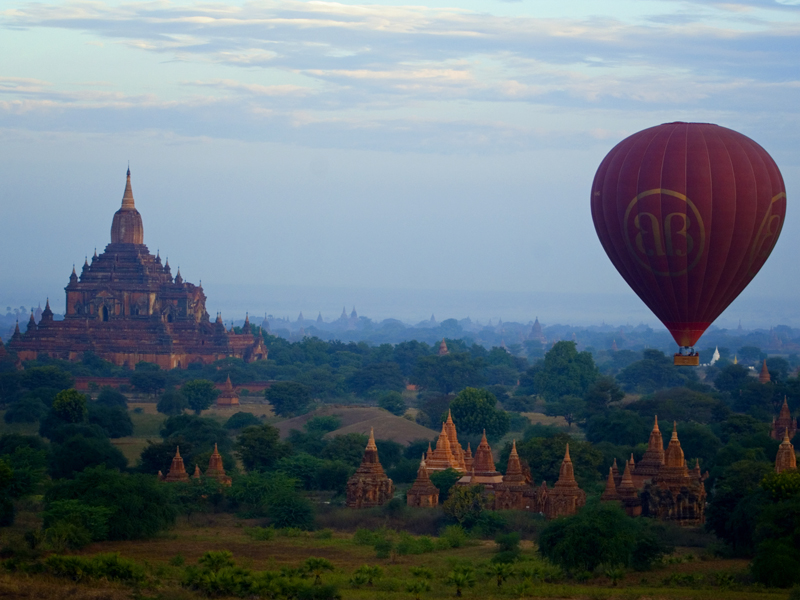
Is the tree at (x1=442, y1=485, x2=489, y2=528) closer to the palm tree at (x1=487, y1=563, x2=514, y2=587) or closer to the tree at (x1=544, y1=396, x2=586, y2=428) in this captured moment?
the palm tree at (x1=487, y1=563, x2=514, y2=587)

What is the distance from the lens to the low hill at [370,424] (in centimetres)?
6775

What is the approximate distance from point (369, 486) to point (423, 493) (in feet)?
5.59

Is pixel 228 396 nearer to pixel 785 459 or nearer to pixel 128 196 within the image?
pixel 128 196

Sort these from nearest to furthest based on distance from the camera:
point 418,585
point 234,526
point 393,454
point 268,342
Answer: point 418,585
point 234,526
point 393,454
point 268,342

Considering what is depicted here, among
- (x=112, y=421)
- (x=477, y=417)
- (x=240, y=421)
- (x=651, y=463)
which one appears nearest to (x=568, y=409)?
(x=477, y=417)

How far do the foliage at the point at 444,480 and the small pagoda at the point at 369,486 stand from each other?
58.7 inches

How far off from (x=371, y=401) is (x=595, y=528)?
195 feet

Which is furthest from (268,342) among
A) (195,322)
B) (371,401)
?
(371,401)

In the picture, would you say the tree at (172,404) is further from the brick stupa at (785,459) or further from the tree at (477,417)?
the brick stupa at (785,459)

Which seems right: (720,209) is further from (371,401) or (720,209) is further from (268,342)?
(268,342)

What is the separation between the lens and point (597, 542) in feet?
124

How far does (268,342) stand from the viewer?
125 metres

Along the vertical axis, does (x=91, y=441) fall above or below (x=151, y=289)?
below

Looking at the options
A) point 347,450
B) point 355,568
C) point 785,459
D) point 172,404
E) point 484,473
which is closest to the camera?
point 355,568
